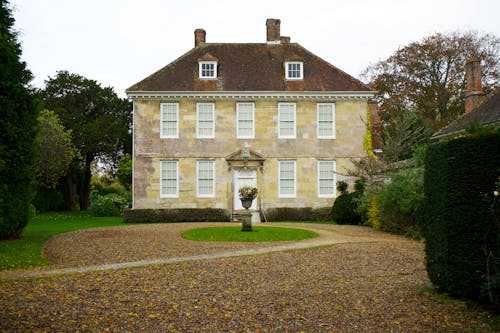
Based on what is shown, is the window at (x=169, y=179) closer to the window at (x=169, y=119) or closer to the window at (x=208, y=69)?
the window at (x=169, y=119)

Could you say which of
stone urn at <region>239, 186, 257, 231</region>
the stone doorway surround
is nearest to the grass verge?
stone urn at <region>239, 186, 257, 231</region>

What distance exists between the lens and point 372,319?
6.28 m

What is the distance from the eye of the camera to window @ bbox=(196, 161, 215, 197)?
1047 inches

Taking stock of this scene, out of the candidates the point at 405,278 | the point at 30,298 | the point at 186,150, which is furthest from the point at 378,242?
the point at 186,150

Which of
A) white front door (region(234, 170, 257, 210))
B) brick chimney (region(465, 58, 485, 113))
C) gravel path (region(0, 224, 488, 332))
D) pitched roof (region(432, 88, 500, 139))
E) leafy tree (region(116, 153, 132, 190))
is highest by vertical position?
brick chimney (region(465, 58, 485, 113))

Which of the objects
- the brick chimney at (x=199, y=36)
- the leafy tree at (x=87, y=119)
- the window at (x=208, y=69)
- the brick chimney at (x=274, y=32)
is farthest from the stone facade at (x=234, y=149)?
the leafy tree at (x=87, y=119)

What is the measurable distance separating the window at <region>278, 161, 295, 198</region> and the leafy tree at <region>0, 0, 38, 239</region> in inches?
554

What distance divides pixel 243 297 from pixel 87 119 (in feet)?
127

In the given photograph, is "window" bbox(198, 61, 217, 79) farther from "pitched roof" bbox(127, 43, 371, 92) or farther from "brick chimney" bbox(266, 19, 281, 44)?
"brick chimney" bbox(266, 19, 281, 44)

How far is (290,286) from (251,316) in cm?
196

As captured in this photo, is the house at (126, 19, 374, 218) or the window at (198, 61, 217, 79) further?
the window at (198, 61, 217, 79)

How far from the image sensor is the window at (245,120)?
27.1 meters

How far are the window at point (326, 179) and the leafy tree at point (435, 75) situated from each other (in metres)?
13.8

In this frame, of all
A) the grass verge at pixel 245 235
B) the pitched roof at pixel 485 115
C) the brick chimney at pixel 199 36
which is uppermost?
the brick chimney at pixel 199 36
